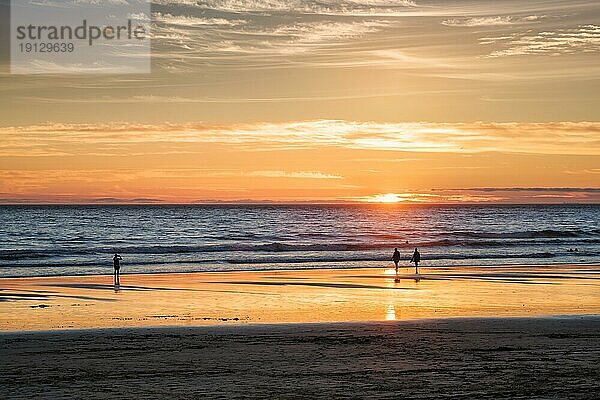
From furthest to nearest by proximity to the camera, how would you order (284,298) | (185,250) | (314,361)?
(185,250) → (284,298) → (314,361)

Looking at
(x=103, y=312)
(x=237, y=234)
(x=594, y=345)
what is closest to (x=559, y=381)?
(x=594, y=345)

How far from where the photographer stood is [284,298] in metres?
28.2

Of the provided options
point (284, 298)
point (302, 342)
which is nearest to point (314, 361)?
point (302, 342)

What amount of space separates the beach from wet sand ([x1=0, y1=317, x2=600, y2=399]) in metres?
0.04

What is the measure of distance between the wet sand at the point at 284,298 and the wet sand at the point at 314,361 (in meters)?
2.80

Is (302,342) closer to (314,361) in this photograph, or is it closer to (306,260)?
(314,361)

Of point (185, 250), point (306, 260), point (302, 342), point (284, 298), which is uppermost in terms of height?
point (302, 342)

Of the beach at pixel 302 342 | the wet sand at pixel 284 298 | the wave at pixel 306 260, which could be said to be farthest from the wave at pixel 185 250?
the beach at pixel 302 342

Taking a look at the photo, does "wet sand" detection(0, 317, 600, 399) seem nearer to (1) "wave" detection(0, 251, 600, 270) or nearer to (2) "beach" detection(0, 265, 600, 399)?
(2) "beach" detection(0, 265, 600, 399)

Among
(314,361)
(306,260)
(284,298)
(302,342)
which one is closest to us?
(314,361)

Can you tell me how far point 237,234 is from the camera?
102750 mm

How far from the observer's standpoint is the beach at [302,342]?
1309 cm

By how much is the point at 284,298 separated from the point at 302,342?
35.3 ft

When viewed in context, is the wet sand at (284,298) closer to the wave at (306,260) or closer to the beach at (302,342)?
the beach at (302,342)
